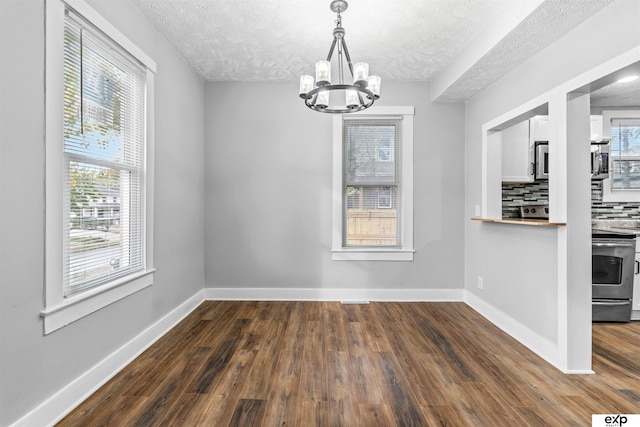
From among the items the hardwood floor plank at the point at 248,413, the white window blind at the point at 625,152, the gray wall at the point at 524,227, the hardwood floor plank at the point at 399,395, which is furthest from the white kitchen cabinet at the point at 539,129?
the hardwood floor plank at the point at 248,413

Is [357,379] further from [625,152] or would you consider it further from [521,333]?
[625,152]

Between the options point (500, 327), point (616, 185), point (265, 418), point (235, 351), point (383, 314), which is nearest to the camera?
point (265, 418)

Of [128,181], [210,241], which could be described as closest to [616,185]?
[210,241]

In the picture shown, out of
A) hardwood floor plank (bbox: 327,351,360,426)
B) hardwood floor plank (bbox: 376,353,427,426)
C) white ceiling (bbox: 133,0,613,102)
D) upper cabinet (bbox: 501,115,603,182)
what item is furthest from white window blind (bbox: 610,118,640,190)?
hardwood floor plank (bbox: 327,351,360,426)

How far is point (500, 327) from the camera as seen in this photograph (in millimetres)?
3088

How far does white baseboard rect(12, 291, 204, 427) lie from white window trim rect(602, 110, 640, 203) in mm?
5302

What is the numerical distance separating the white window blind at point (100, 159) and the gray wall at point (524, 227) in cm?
321

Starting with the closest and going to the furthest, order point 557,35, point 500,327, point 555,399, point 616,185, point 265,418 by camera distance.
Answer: point 265,418 → point 555,399 → point 557,35 → point 500,327 → point 616,185

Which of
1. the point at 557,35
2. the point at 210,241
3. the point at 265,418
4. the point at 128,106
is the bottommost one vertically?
the point at 265,418

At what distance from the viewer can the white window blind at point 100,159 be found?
184 centimetres

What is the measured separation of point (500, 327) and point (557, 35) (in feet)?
8.38

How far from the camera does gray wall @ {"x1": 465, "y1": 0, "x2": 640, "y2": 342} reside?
195 centimetres

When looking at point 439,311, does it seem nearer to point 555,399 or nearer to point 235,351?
point 555,399

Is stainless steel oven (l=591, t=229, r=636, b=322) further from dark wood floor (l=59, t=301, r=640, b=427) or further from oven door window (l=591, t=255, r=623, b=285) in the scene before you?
dark wood floor (l=59, t=301, r=640, b=427)
